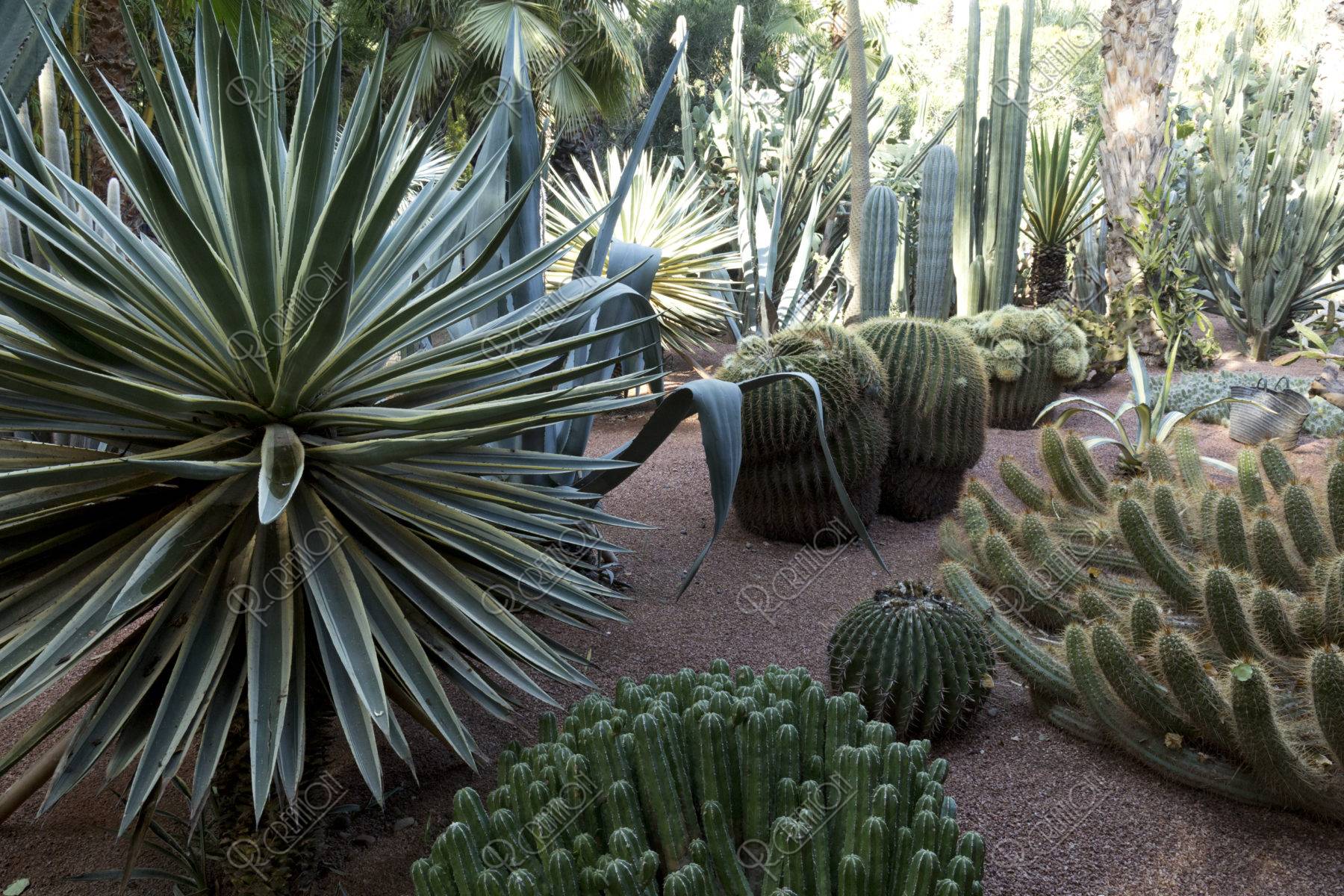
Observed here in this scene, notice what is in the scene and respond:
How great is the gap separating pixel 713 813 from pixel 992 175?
7.02 m

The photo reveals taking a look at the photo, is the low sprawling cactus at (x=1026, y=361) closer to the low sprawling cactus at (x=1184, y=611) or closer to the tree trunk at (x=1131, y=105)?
the tree trunk at (x=1131, y=105)

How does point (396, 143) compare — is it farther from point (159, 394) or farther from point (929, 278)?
point (929, 278)

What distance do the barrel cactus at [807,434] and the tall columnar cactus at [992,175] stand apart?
3.95 meters

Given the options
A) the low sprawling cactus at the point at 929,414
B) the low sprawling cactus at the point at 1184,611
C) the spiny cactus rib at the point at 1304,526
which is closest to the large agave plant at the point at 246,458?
the low sprawling cactus at the point at 1184,611

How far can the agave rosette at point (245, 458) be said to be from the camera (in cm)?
172

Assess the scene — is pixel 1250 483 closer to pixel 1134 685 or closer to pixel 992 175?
pixel 1134 685

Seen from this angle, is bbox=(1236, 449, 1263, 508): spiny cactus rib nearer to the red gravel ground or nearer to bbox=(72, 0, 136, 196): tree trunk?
the red gravel ground

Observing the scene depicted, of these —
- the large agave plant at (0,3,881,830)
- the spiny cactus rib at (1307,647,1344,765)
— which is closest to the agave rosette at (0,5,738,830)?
the large agave plant at (0,3,881,830)

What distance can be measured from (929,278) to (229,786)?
6419mm

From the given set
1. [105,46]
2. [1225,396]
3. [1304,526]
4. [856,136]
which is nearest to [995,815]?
[1304,526]

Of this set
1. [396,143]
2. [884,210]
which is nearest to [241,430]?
[396,143]

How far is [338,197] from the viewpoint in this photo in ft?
5.98

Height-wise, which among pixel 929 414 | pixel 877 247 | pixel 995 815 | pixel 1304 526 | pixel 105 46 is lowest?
pixel 995 815

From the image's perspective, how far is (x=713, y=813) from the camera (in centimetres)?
164
